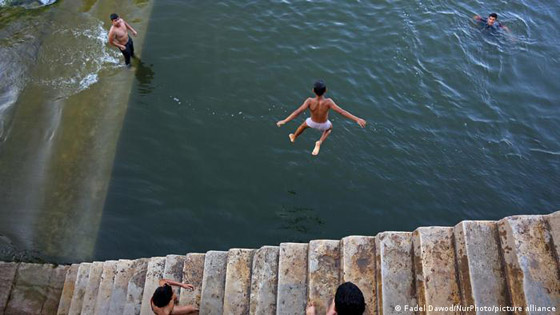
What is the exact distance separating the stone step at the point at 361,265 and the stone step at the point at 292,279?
59 cm

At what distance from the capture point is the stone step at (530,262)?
471 centimetres

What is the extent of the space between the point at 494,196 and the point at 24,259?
31.2 feet

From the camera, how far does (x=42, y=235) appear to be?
8656 mm

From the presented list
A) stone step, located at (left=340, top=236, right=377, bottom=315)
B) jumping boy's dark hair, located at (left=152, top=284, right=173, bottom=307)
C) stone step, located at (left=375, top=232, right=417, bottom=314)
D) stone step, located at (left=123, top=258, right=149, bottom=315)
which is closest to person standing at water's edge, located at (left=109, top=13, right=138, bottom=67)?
stone step, located at (left=123, top=258, right=149, bottom=315)

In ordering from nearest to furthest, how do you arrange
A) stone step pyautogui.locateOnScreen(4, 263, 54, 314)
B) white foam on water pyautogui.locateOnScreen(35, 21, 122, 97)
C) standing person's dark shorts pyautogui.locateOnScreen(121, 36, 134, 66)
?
stone step pyautogui.locateOnScreen(4, 263, 54, 314)
white foam on water pyautogui.locateOnScreen(35, 21, 122, 97)
standing person's dark shorts pyautogui.locateOnScreen(121, 36, 134, 66)

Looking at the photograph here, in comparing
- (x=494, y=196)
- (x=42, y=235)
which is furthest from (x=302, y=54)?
(x=42, y=235)

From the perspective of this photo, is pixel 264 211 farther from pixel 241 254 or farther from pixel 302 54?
pixel 302 54

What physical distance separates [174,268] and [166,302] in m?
1.12

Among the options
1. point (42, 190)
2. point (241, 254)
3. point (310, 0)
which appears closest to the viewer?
point (241, 254)

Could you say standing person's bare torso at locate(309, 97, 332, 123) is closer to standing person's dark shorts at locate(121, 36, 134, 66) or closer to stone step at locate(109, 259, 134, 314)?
stone step at locate(109, 259, 134, 314)

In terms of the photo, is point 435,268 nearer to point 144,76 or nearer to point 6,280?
point 6,280

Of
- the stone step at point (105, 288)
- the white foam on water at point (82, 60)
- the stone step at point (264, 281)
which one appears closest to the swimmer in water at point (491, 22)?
the stone step at point (264, 281)

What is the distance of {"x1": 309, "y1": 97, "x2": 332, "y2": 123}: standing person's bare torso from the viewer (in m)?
8.14

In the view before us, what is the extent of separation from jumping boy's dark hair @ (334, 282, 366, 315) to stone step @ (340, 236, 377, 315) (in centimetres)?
146
